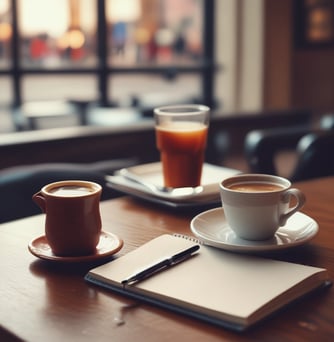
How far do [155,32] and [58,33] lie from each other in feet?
2.91

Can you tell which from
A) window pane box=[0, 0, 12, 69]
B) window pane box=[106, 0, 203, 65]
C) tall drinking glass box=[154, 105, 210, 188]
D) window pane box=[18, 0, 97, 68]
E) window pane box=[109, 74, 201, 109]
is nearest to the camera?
tall drinking glass box=[154, 105, 210, 188]

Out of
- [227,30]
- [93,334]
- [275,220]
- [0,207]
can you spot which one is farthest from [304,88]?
[93,334]

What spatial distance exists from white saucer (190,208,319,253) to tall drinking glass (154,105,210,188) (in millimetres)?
261

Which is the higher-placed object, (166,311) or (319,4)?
(319,4)

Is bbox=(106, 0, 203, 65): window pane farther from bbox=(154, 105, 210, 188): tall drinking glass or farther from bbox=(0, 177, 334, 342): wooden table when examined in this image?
bbox=(0, 177, 334, 342): wooden table

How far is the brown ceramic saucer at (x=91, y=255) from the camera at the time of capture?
0.93 meters

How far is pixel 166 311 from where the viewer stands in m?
0.78

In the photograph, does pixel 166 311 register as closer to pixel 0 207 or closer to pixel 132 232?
pixel 132 232

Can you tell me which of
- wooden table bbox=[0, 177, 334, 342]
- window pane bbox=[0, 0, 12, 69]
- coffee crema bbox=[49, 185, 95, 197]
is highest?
window pane bbox=[0, 0, 12, 69]

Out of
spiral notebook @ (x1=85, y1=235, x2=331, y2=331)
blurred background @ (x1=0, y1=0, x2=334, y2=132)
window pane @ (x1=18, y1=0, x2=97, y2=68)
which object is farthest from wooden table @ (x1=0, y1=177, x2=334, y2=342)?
window pane @ (x1=18, y1=0, x2=97, y2=68)

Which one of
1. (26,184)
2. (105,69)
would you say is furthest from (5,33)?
(26,184)

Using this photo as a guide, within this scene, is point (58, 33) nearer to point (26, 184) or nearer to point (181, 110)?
point (26, 184)

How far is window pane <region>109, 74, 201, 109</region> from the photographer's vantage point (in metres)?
4.88

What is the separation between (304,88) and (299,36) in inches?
17.5
